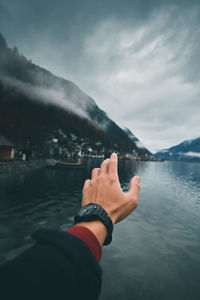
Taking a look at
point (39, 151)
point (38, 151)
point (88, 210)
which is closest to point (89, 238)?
point (88, 210)

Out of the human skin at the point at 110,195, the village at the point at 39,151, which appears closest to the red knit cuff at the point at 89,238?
the human skin at the point at 110,195

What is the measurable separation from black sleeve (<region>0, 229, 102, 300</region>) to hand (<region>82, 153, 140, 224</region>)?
2.24 feet

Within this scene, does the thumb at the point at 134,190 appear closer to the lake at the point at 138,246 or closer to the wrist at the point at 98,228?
the wrist at the point at 98,228

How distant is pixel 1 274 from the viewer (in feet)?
3.04

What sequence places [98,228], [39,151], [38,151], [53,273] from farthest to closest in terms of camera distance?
[39,151], [38,151], [98,228], [53,273]

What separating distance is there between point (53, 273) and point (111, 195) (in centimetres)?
101

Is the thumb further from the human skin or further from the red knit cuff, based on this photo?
the red knit cuff

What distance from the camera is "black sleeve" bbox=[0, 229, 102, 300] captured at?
894 millimetres

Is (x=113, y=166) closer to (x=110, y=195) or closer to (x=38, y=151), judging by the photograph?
(x=110, y=195)

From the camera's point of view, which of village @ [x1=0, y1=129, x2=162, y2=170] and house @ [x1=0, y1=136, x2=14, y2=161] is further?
village @ [x1=0, y1=129, x2=162, y2=170]

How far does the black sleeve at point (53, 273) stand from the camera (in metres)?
0.89

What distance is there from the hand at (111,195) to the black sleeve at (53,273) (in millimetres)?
682

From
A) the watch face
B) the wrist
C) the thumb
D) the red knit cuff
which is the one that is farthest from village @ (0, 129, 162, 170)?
the red knit cuff

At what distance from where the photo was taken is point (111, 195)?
184 cm
